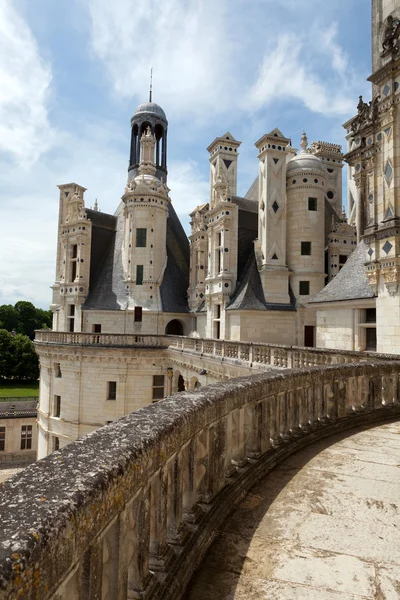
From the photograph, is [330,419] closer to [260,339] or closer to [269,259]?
[260,339]

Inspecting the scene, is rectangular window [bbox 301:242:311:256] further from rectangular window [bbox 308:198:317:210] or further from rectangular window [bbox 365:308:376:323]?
rectangular window [bbox 365:308:376:323]

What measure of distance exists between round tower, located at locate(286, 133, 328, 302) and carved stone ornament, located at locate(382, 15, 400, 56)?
1275 cm

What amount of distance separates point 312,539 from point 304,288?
26.1 meters

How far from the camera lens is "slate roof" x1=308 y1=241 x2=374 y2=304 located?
723 inches

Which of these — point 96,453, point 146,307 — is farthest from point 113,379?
point 96,453

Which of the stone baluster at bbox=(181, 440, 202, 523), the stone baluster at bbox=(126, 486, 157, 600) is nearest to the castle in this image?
the stone baluster at bbox=(181, 440, 202, 523)

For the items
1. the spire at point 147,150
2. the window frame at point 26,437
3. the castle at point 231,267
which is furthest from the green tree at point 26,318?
the spire at point 147,150

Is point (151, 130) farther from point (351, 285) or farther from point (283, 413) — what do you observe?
point (283, 413)

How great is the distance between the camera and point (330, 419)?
6543mm

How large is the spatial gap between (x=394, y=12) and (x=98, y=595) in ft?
68.3

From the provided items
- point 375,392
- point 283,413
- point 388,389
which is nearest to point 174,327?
point 388,389

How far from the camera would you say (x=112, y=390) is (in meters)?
29.5

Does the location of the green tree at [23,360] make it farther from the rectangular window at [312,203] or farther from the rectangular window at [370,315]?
the rectangular window at [370,315]

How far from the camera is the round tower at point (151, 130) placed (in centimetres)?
4316
